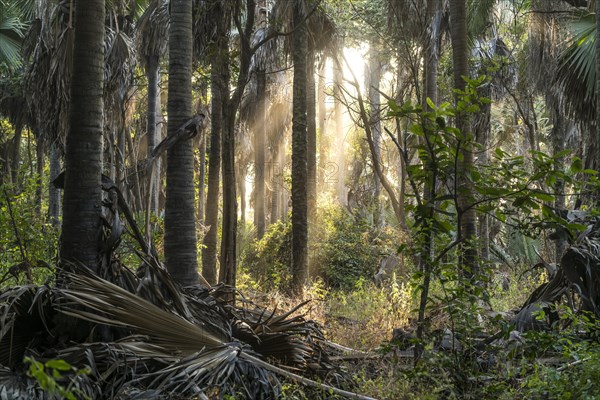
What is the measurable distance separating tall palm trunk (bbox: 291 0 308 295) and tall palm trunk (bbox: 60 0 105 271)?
288 inches

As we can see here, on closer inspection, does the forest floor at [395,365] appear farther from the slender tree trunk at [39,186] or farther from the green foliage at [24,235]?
the slender tree trunk at [39,186]

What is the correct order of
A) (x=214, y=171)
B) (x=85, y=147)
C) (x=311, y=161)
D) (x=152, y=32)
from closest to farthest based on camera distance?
(x=85, y=147) < (x=214, y=171) < (x=152, y=32) < (x=311, y=161)

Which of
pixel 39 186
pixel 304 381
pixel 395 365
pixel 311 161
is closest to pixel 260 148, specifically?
pixel 311 161

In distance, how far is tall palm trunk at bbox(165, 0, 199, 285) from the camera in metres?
7.30

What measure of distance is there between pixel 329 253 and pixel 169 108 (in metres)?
10.8

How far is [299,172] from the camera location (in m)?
13.5

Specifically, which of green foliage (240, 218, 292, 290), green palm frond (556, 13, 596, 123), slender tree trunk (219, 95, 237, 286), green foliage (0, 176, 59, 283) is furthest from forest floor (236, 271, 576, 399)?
green foliage (240, 218, 292, 290)

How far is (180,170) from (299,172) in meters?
6.14

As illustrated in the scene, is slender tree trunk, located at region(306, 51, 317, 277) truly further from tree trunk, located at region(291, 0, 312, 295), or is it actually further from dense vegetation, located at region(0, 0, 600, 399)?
dense vegetation, located at region(0, 0, 600, 399)

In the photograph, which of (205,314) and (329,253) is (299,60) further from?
(205,314)

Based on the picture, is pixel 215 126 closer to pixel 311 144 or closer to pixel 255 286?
pixel 255 286

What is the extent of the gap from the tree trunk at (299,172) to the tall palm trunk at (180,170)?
5548 millimetres

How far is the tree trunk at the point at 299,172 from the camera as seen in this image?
1308cm

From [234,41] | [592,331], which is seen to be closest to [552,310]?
[592,331]
